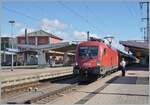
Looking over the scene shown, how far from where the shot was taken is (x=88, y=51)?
1131 inches

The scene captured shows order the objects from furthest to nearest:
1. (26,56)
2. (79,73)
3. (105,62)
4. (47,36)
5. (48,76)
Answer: (47,36) < (26,56) < (48,76) < (105,62) < (79,73)

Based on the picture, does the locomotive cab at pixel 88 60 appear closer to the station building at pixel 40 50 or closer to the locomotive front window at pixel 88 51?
the locomotive front window at pixel 88 51

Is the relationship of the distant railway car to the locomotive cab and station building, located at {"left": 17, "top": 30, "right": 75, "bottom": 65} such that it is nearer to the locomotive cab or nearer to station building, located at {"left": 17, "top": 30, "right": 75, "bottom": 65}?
the locomotive cab

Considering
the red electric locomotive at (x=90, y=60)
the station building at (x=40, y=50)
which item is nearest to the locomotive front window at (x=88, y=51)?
the red electric locomotive at (x=90, y=60)

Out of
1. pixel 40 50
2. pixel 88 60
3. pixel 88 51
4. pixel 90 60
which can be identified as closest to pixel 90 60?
pixel 90 60

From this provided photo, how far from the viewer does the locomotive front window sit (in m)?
28.5

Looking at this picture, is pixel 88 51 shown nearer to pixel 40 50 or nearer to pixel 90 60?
pixel 90 60

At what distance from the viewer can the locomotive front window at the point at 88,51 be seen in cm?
2847

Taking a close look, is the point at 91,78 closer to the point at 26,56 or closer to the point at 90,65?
the point at 90,65

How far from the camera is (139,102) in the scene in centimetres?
1537

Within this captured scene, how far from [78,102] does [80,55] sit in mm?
13034

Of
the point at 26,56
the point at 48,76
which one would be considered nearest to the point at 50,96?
the point at 48,76

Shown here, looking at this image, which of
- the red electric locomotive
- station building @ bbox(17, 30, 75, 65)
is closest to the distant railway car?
the red electric locomotive

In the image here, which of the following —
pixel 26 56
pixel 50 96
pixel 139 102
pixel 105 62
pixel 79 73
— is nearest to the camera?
pixel 139 102
